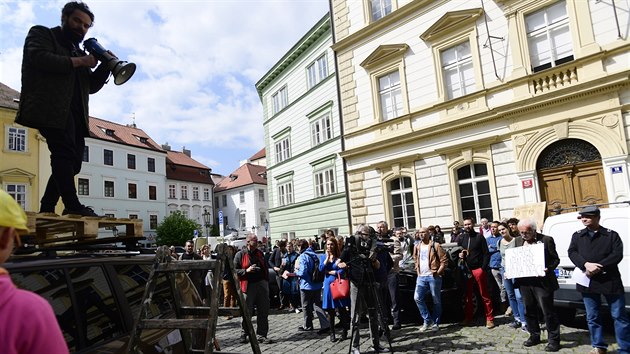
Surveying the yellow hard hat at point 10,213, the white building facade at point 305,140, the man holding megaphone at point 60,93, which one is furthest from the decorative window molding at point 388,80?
the yellow hard hat at point 10,213

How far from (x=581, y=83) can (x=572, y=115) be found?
874 millimetres

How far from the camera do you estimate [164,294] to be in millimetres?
3314

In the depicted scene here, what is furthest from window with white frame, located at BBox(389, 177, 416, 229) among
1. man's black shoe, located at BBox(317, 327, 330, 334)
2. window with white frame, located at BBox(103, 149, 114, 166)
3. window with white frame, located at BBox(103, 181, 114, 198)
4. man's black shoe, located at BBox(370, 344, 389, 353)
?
window with white frame, located at BBox(103, 149, 114, 166)

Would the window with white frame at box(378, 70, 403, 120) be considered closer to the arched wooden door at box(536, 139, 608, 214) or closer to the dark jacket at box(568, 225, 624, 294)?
the arched wooden door at box(536, 139, 608, 214)

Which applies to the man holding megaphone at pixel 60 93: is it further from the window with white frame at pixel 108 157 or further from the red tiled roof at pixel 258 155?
the red tiled roof at pixel 258 155

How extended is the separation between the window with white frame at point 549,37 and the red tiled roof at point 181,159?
46.4 meters

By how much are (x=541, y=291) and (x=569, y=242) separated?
4.01ft

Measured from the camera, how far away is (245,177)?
5784 centimetres

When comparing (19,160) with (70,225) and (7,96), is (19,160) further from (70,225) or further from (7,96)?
(70,225)

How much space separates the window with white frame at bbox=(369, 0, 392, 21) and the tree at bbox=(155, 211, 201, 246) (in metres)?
33.7

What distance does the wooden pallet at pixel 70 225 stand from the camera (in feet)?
9.64

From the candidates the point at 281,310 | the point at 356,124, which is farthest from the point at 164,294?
the point at 356,124

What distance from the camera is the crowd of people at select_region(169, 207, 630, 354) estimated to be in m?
5.28

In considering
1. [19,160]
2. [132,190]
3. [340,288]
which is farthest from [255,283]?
[132,190]
